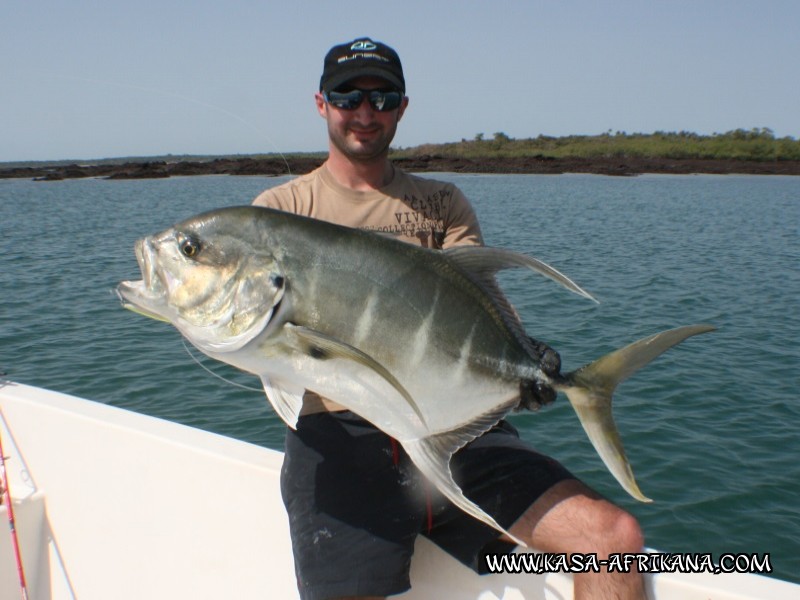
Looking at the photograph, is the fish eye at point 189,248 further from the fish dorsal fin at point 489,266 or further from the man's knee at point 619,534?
the man's knee at point 619,534

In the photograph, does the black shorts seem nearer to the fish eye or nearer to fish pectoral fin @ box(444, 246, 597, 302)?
fish pectoral fin @ box(444, 246, 597, 302)

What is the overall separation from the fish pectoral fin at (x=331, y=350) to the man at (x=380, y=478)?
556mm

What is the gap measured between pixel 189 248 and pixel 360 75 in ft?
3.61

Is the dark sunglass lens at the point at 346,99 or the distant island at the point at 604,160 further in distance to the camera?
the distant island at the point at 604,160

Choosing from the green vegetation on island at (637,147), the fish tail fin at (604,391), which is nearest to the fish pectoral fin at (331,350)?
the fish tail fin at (604,391)

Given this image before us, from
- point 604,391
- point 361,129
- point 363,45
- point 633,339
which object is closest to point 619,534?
point 604,391

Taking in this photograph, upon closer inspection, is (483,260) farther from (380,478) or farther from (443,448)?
(380,478)

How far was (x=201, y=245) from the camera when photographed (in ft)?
6.89

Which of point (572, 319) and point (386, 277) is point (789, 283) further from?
point (386, 277)

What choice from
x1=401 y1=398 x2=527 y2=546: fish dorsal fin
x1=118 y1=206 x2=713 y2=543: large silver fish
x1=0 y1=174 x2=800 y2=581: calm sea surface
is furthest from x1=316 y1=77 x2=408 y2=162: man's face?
x1=0 y1=174 x2=800 y2=581: calm sea surface

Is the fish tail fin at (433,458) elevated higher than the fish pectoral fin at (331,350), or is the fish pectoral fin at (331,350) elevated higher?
the fish pectoral fin at (331,350)

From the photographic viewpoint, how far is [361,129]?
2.88 meters

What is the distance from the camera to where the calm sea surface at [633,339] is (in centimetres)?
539

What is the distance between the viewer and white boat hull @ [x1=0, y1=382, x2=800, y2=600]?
3.01 meters
